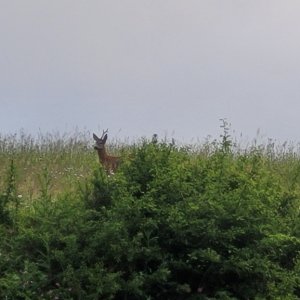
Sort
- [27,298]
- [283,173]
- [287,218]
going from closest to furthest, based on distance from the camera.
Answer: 1. [27,298]
2. [287,218]
3. [283,173]

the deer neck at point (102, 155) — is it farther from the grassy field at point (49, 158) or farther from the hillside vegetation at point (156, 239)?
the hillside vegetation at point (156, 239)

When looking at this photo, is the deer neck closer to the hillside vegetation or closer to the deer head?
the deer head

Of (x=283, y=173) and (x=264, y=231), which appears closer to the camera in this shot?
(x=264, y=231)

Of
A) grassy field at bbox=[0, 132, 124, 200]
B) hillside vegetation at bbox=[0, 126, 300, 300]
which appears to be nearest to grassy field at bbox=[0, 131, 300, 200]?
grassy field at bbox=[0, 132, 124, 200]

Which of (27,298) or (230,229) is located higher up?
(230,229)

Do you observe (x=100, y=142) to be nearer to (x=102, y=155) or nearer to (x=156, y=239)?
(x=102, y=155)

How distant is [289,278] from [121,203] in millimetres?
1232

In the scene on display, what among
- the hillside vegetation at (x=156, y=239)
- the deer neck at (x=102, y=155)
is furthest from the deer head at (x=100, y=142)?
the hillside vegetation at (x=156, y=239)

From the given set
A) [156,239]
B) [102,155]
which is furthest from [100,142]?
[156,239]

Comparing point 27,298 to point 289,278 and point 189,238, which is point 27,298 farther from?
point 289,278

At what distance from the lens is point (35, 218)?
597cm

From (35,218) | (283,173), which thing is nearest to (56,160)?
(283,173)

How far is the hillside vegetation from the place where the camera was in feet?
17.9

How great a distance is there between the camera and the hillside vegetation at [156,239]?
5461 millimetres
